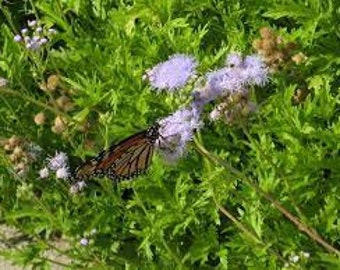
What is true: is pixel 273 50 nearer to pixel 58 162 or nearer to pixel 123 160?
pixel 123 160

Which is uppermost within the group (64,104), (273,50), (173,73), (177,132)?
(173,73)

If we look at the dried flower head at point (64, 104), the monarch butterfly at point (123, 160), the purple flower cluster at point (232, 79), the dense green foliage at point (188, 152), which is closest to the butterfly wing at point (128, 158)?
the monarch butterfly at point (123, 160)

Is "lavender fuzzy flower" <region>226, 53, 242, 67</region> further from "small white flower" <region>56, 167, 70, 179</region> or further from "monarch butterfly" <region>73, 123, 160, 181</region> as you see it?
"small white flower" <region>56, 167, 70, 179</region>

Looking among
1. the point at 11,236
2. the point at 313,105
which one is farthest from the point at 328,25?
the point at 11,236

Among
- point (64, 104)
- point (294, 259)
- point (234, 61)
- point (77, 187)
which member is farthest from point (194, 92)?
point (64, 104)

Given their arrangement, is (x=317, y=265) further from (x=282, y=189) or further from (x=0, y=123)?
(x=0, y=123)

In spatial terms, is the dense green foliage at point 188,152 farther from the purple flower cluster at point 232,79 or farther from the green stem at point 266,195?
the purple flower cluster at point 232,79
